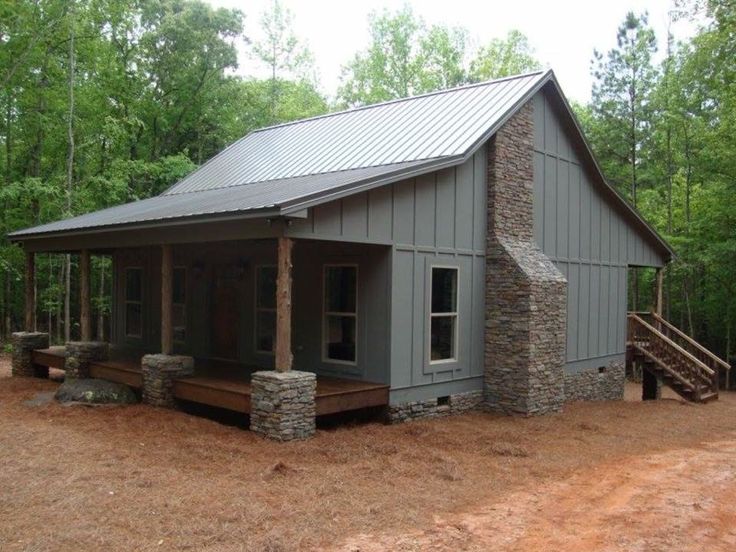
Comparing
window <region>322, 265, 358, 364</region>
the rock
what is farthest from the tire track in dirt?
the rock

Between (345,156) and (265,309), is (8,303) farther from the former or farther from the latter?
(345,156)

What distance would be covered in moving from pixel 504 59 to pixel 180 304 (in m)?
30.4

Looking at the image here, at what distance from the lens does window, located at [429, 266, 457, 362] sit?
11.4 m

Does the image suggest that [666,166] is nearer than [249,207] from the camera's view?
No

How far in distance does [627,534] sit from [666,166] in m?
23.8

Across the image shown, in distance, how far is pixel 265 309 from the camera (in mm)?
12969

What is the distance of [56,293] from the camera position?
22172mm

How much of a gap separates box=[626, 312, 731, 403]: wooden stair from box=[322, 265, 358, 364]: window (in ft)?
29.4

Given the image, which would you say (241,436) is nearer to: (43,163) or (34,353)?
(34,353)

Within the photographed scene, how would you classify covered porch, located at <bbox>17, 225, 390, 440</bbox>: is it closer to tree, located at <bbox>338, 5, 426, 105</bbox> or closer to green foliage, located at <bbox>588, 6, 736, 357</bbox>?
green foliage, located at <bbox>588, 6, 736, 357</bbox>

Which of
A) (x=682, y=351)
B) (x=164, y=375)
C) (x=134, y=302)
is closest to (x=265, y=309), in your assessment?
(x=164, y=375)

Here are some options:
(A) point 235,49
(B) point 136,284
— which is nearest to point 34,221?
(B) point 136,284

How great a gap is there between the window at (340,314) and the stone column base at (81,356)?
16.0 feet

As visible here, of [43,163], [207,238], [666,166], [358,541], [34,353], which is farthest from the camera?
[666,166]
